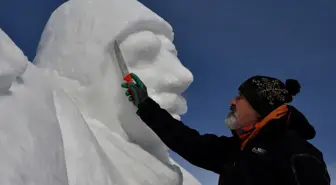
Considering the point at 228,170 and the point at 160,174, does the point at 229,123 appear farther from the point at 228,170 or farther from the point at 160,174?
the point at 160,174

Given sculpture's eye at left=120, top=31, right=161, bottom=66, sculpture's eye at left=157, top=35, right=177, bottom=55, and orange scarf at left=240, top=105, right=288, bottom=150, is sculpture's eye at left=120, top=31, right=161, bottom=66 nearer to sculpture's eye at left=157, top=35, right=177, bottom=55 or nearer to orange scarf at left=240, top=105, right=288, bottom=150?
sculpture's eye at left=157, top=35, right=177, bottom=55

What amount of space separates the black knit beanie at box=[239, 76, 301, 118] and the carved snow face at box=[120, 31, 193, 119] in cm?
52

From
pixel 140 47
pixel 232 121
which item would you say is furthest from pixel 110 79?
pixel 232 121

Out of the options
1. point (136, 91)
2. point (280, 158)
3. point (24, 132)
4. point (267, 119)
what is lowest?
point (24, 132)

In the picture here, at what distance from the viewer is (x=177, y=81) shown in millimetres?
2424

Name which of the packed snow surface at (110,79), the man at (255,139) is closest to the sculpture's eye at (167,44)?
the packed snow surface at (110,79)

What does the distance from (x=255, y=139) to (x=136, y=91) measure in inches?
26.8

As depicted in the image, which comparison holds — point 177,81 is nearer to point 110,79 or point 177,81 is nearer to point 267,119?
point 110,79

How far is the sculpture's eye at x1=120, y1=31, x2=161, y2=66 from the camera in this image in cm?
238

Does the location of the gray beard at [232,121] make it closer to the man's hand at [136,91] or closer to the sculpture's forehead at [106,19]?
the man's hand at [136,91]

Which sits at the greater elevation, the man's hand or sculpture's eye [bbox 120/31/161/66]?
sculpture's eye [bbox 120/31/161/66]

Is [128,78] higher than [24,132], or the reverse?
[128,78]

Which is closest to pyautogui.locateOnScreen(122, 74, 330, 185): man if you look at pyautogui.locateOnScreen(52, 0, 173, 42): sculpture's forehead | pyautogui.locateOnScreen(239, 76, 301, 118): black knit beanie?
pyautogui.locateOnScreen(239, 76, 301, 118): black knit beanie

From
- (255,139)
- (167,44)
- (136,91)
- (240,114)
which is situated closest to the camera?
(255,139)
